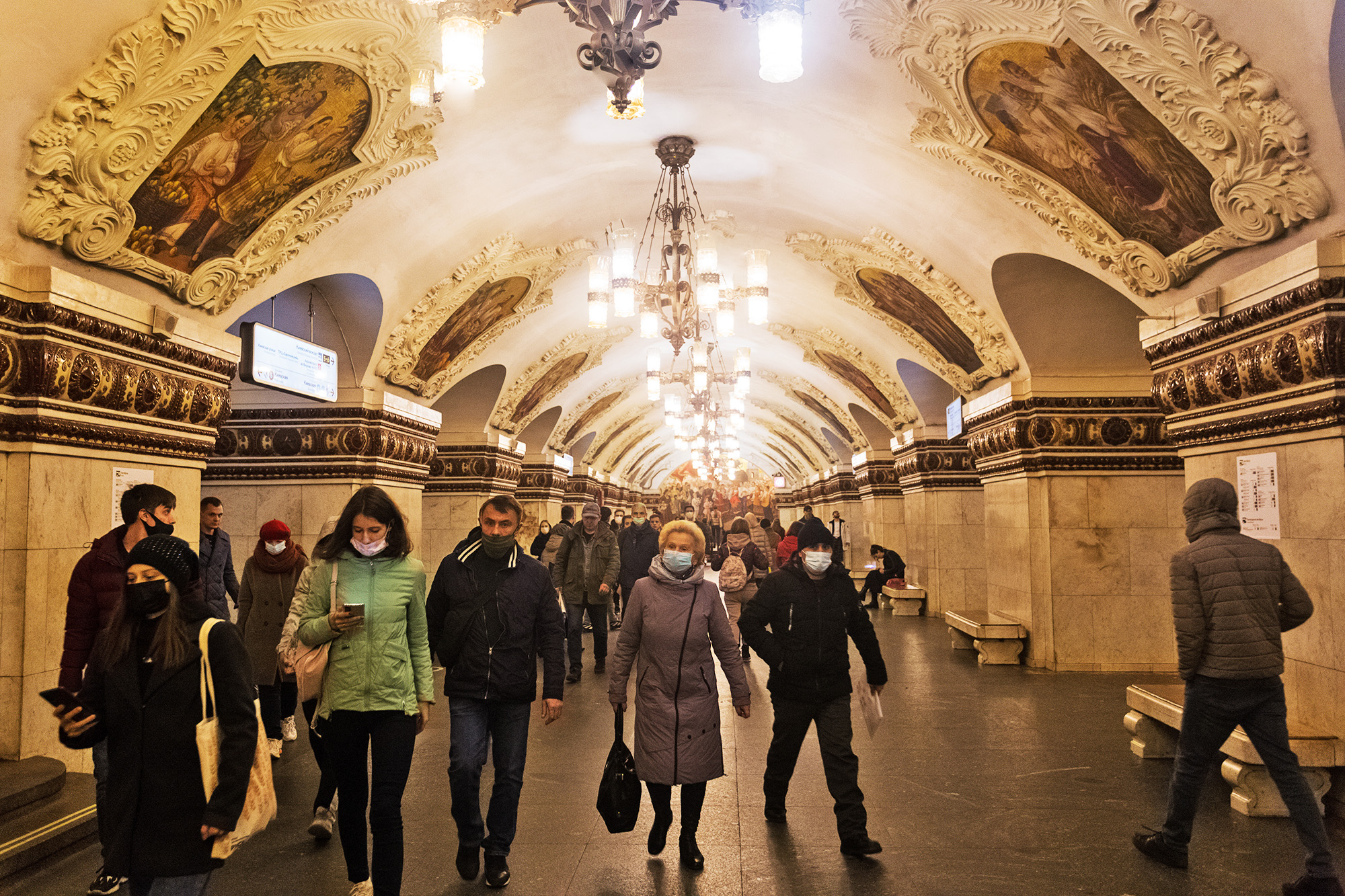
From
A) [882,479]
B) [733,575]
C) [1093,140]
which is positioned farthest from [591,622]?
[882,479]

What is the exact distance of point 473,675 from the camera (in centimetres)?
377

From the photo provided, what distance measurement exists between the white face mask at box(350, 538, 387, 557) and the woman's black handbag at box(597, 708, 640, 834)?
124cm

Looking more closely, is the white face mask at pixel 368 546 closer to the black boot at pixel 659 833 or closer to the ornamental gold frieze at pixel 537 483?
the black boot at pixel 659 833

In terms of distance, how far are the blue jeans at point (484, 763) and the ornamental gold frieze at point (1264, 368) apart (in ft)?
14.8

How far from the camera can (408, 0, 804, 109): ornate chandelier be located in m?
3.79

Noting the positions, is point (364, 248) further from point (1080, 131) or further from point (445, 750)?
point (1080, 131)

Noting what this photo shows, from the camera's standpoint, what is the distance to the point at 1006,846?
164 inches

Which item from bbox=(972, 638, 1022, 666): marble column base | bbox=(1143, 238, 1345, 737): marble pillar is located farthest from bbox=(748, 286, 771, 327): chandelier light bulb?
bbox=(972, 638, 1022, 666): marble column base

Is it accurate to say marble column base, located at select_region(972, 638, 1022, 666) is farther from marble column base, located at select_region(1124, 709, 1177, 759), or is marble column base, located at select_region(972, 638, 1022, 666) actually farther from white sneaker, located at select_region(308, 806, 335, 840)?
white sneaker, located at select_region(308, 806, 335, 840)

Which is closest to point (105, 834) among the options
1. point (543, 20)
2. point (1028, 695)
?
point (543, 20)

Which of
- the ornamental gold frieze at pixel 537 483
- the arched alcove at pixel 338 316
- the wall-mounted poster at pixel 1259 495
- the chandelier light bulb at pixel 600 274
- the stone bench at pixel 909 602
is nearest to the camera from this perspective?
the wall-mounted poster at pixel 1259 495

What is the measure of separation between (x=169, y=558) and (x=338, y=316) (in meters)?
7.83

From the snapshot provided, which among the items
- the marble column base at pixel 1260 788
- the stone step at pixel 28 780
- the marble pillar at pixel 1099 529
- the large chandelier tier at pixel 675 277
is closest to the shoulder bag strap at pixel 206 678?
the stone step at pixel 28 780

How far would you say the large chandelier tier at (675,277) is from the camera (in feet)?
28.0
